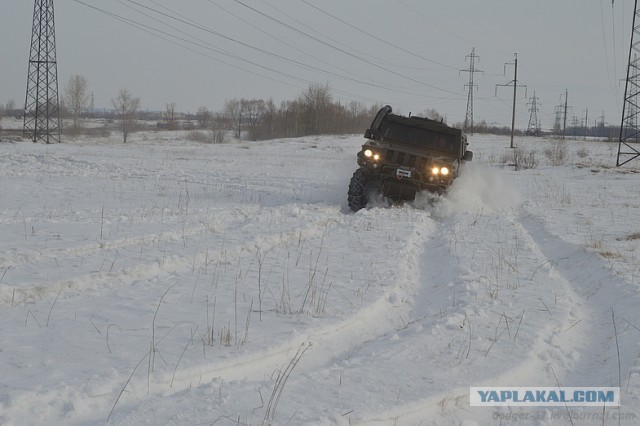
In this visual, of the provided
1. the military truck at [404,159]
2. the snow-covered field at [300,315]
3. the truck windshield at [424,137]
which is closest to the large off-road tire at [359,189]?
the military truck at [404,159]

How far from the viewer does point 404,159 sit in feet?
38.7

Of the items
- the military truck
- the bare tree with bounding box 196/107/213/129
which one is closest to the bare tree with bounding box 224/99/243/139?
the bare tree with bounding box 196/107/213/129

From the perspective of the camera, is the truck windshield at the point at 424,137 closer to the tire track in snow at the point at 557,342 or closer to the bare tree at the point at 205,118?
the tire track in snow at the point at 557,342

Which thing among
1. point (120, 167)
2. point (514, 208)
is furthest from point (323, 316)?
point (120, 167)

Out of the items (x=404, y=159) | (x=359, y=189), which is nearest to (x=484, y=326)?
(x=404, y=159)

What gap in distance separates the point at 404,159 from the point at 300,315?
7317mm

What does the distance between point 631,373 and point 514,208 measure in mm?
10239

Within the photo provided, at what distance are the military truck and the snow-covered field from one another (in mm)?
1037

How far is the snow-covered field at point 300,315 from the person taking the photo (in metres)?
3.38

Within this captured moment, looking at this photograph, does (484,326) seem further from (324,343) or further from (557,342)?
(324,343)

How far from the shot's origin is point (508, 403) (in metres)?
3.62

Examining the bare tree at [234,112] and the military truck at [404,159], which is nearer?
the military truck at [404,159]

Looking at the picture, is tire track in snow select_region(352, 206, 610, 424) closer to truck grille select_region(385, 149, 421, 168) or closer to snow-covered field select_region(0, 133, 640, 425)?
snow-covered field select_region(0, 133, 640, 425)

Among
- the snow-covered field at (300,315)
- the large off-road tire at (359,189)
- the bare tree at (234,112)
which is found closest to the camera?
the snow-covered field at (300,315)
